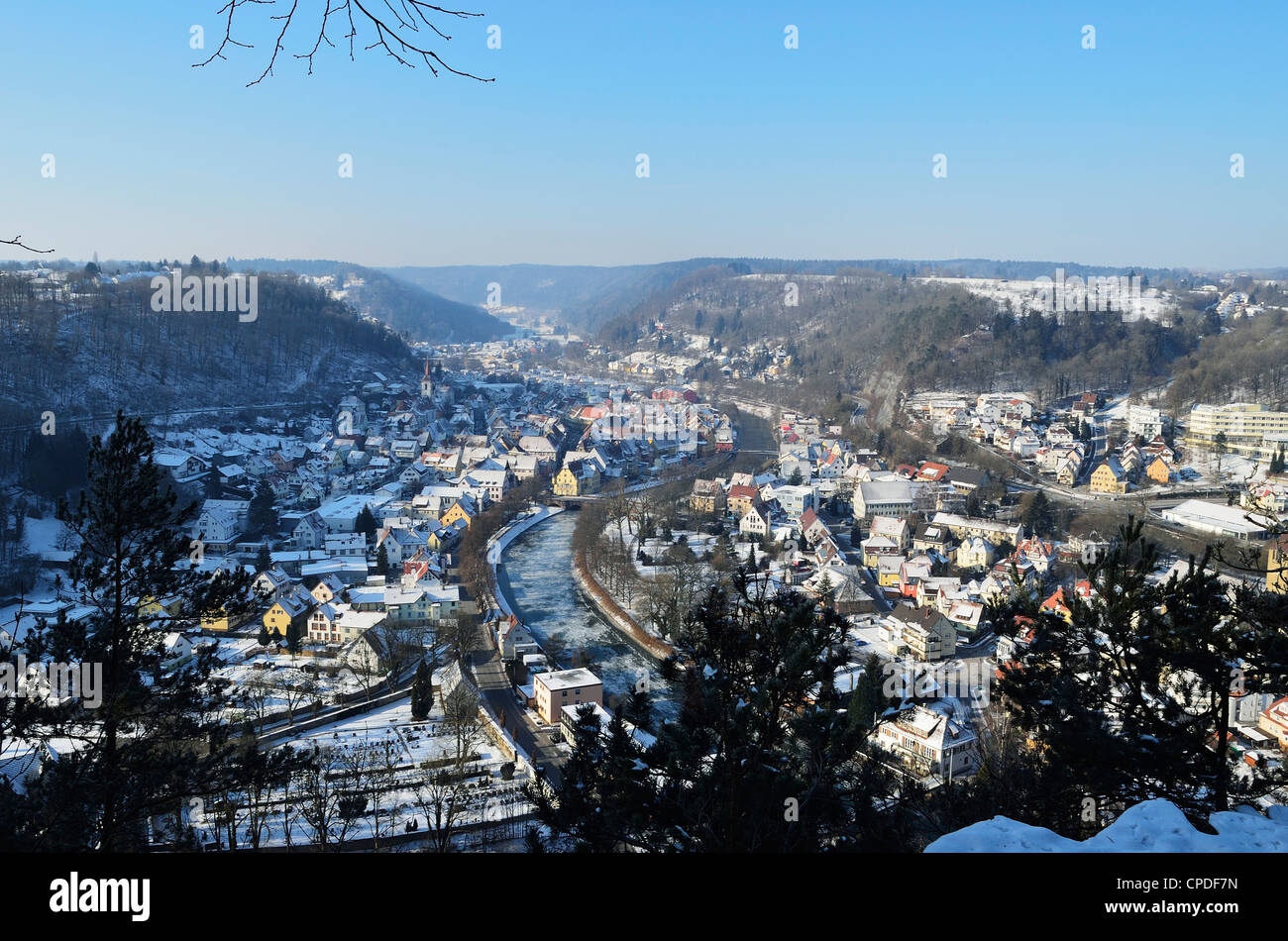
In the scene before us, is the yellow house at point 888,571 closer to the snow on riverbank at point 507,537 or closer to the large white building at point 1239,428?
the snow on riverbank at point 507,537

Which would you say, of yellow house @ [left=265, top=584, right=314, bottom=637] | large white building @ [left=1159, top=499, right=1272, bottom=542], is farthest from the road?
large white building @ [left=1159, top=499, right=1272, bottom=542]

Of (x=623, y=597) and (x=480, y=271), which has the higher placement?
(x=480, y=271)

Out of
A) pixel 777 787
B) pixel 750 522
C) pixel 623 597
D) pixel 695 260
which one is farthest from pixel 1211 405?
pixel 695 260

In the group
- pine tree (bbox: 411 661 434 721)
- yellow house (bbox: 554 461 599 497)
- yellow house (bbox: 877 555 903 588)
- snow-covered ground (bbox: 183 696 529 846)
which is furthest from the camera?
yellow house (bbox: 554 461 599 497)

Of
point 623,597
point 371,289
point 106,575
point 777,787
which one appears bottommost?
point 623,597

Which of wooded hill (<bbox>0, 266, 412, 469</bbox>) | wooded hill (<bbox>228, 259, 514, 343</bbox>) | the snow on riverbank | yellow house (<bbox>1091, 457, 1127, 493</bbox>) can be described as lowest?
the snow on riverbank

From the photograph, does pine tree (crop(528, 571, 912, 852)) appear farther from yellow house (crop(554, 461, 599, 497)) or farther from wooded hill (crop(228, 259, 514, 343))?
wooded hill (crop(228, 259, 514, 343))
